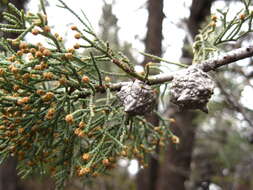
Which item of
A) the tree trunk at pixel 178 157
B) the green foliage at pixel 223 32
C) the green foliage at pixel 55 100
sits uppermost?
the green foliage at pixel 223 32

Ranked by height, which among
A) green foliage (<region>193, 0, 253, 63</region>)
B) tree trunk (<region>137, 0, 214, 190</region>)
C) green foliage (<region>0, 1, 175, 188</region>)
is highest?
green foliage (<region>193, 0, 253, 63</region>)

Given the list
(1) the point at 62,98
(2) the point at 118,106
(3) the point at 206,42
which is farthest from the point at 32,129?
(3) the point at 206,42

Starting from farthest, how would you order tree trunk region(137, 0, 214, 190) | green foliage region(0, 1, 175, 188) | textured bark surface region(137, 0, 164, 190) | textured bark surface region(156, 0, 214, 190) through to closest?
textured bark surface region(156, 0, 214, 190)
tree trunk region(137, 0, 214, 190)
textured bark surface region(137, 0, 164, 190)
green foliage region(0, 1, 175, 188)

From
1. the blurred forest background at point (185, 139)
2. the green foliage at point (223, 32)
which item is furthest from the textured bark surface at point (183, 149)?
the green foliage at point (223, 32)

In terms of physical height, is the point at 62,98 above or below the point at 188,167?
above

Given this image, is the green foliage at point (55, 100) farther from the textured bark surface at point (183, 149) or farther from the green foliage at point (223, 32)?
the textured bark surface at point (183, 149)

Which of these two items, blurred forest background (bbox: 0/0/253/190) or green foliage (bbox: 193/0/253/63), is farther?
blurred forest background (bbox: 0/0/253/190)

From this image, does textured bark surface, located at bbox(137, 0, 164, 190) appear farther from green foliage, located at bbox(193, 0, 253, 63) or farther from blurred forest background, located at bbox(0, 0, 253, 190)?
green foliage, located at bbox(193, 0, 253, 63)

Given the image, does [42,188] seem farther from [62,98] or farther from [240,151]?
[62,98]

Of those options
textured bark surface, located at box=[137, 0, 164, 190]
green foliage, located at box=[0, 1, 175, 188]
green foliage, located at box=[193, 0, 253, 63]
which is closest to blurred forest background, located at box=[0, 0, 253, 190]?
textured bark surface, located at box=[137, 0, 164, 190]

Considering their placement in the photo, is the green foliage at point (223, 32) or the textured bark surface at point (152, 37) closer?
the green foliage at point (223, 32)

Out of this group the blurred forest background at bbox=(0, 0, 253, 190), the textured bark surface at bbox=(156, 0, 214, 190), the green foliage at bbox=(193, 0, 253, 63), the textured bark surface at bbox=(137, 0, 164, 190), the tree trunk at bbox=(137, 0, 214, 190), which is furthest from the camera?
the textured bark surface at bbox=(156, 0, 214, 190)
